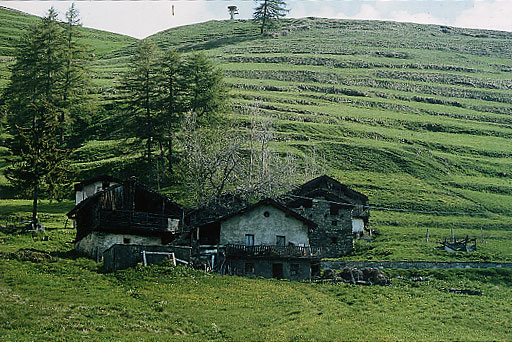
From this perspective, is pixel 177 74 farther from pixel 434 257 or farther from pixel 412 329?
pixel 412 329

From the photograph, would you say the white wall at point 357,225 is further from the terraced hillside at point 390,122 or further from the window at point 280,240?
the window at point 280,240

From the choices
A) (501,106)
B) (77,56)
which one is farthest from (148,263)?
(501,106)

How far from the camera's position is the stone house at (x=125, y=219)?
4950cm

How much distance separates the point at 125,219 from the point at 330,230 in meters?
24.8

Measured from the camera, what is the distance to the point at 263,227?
5425 centimetres

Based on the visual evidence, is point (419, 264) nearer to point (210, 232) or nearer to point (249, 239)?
point (249, 239)

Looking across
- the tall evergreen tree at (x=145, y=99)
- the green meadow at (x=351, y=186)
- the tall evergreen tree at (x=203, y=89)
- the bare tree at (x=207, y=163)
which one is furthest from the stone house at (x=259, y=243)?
the tall evergreen tree at (x=203, y=89)

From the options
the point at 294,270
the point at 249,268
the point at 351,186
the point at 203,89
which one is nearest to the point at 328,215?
the point at 294,270

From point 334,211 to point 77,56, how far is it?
50.4m

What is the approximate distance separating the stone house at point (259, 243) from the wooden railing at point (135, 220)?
8.77 ft

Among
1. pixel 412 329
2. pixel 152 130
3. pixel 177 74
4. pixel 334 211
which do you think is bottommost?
pixel 412 329

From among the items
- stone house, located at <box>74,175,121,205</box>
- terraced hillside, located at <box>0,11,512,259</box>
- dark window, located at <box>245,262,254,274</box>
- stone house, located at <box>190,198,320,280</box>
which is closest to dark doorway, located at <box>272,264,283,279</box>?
stone house, located at <box>190,198,320,280</box>

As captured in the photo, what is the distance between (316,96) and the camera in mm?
138000

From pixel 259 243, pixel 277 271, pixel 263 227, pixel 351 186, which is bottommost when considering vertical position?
pixel 277 271
